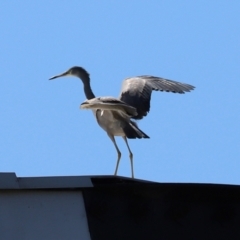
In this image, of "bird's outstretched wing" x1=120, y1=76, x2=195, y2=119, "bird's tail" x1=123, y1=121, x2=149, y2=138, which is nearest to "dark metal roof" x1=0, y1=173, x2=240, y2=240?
"bird's tail" x1=123, y1=121, x2=149, y2=138

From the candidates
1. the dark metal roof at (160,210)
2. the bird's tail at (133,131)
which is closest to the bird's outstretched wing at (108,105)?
the bird's tail at (133,131)

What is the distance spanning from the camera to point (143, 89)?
11.2 meters

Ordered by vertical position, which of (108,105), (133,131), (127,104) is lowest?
(133,131)

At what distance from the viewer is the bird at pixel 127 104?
9602 mm

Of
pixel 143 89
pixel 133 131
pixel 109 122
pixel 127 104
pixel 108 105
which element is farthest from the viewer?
pixel 143 89

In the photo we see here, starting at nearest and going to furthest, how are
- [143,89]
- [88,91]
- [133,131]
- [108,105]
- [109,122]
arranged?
[108,105] < [133,131] < [109,122] < [143,89] < [88,91]

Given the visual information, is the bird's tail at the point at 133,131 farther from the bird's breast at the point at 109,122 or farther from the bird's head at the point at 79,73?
the bird's head at the point at 79,73

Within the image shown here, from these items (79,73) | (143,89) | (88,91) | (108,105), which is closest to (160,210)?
(108,105)

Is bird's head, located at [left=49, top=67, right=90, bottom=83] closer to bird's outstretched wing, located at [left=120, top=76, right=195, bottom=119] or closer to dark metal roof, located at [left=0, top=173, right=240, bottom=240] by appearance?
bird's outstretched wing, located at [left=120, top=76, right=195, bottom=119]

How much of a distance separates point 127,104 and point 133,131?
37 cm

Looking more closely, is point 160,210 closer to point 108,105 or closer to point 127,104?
point 108,105

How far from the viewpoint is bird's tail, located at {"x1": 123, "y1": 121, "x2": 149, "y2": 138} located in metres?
9.94

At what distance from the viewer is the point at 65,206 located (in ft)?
14.7

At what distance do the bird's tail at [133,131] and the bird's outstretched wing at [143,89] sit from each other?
0.40ft
